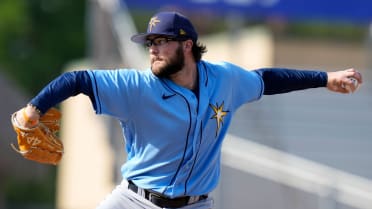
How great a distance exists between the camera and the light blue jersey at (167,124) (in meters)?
5.29

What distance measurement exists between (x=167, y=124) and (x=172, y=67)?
0.32 m

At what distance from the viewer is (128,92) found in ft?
17.3

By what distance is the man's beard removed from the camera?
5.36 meters

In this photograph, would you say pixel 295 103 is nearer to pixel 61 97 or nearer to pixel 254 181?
pixel 254 181

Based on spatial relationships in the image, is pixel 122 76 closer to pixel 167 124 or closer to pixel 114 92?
pixel 114 92

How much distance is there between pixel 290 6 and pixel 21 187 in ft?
55.9

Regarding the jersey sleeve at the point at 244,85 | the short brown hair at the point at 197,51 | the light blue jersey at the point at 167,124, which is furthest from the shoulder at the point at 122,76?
the jersey sleeve at the point at 244,85

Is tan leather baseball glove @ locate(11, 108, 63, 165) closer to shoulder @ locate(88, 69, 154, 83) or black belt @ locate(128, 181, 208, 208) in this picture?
shoulder @ locate(88, 69, 154, 83)

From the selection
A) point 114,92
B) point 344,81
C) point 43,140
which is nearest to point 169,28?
point 114,92

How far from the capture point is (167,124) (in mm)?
5336

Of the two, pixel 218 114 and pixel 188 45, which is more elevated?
pixel 188 45

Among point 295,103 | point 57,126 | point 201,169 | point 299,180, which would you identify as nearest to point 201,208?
point 201,169

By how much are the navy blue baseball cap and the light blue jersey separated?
0.75 ft

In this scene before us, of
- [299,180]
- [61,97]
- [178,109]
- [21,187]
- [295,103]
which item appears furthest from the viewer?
[21,187]
